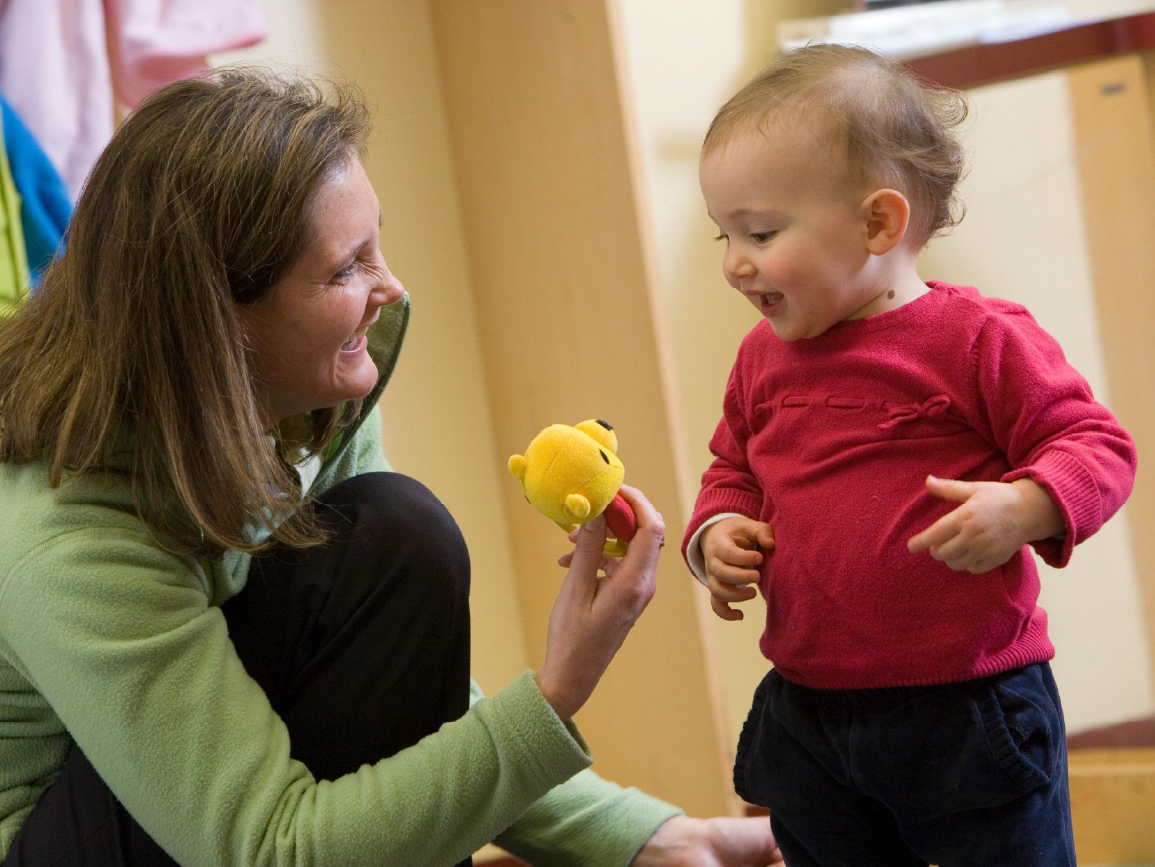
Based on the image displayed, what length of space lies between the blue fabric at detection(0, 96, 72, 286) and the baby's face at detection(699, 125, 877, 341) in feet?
3.05

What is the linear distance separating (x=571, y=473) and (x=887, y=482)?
20cm

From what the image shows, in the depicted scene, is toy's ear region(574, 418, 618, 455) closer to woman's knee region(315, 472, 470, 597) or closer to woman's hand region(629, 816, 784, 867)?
woman's knee region(315, 472, 470, 597)

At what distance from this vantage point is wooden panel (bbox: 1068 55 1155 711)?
136 cm

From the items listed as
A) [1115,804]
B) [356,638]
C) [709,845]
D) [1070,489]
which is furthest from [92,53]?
[1115,804]

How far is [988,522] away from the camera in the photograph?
0.69 m

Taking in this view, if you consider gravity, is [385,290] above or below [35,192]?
below

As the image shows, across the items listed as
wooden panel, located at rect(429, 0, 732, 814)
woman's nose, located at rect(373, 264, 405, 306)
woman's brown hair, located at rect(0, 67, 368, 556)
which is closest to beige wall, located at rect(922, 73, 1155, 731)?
wooden panel, located at rect(429, 0, 732, 814)

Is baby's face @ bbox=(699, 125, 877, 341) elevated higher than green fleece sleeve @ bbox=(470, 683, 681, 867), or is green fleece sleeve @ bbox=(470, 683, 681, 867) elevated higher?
baby's face @ bbox=(699, 125, 877, 341)

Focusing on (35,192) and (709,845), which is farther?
(35,192)

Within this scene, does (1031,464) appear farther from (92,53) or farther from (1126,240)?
(92,53)

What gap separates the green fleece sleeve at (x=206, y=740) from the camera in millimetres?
785

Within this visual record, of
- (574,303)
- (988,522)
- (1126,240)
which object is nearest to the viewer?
(988,522)

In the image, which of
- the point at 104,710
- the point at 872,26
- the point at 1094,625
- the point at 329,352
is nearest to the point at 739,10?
the point at 872,26

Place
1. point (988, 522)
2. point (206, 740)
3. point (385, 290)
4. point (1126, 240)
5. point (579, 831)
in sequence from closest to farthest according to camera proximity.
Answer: point (988, 522), point (206, 740), point (385, 290), point (579, 831), point (1126, 240)
